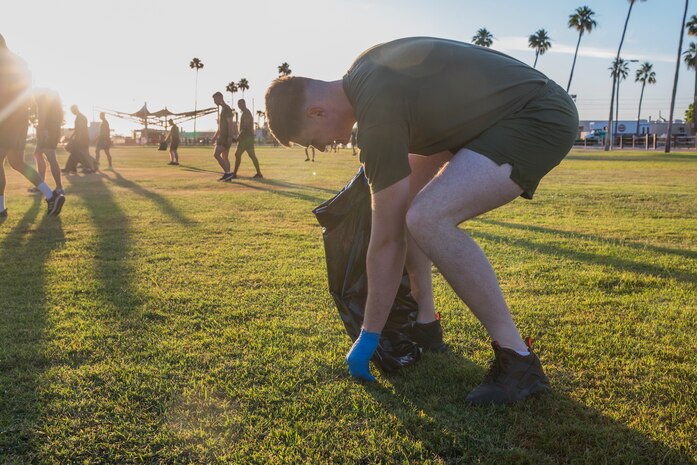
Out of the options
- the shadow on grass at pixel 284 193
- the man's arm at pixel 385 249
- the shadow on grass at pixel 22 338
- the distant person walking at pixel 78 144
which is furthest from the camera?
the distant person walking at pixel 78 144

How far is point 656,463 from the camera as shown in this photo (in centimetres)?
187

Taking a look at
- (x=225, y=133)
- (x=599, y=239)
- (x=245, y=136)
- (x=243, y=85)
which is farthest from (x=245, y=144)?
(x=243, y=85)

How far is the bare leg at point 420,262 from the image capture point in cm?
281

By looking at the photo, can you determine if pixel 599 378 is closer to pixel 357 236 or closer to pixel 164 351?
pixel 357 236

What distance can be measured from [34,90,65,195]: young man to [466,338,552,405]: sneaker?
25.0 ft

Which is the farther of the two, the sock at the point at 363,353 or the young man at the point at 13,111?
the young man at the point at 13,111

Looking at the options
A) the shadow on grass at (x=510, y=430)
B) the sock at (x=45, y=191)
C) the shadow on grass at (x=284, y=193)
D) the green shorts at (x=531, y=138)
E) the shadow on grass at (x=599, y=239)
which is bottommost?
the shadow on grass at (x=510, y=430)

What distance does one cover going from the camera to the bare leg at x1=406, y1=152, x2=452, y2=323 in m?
2.81

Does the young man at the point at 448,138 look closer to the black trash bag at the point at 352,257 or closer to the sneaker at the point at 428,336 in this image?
the black trash bag at the point at 352,257

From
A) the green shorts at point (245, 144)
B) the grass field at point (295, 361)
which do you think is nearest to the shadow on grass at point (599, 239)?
the grass field at point (295, 361)

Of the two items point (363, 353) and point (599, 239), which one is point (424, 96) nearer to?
point (363, 353)

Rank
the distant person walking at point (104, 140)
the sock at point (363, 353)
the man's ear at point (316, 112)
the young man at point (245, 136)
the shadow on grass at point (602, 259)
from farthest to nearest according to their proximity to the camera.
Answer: the distant person walking at point (104, 140) → the young man at point (245, 136) → the shadow on grass at point (602, 259) → the sock at point (363, 353) → the man's ear at point (316, 112)

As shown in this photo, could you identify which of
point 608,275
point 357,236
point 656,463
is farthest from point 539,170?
point 608,275

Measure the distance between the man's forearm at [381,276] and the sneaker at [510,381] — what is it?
1.56 ft
